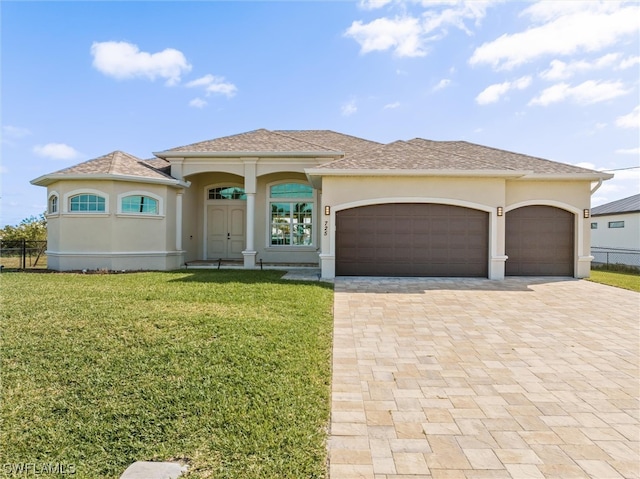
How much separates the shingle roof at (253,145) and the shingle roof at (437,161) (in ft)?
7.20

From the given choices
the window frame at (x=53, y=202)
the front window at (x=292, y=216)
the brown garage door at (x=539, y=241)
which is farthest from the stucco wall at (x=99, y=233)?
the brown garage door at (x=539, y=241)

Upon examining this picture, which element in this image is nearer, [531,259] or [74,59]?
[74,59]

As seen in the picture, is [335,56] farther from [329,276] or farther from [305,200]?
[329,276]

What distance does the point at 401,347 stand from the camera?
458cm

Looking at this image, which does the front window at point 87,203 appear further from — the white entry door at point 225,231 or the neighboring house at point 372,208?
the white entry door at point 225,231

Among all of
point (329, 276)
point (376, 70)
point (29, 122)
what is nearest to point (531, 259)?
point (329, 276)

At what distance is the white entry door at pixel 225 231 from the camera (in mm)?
14203

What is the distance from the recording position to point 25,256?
13266mm

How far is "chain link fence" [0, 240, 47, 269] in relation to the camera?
1258 cm

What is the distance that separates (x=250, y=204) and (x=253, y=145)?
2.37 m

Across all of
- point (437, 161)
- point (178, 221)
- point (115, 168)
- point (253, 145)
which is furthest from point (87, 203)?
point (437, 161)

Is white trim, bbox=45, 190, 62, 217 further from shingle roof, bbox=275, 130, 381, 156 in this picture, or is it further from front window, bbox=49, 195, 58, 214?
shingle roof, bbox=275, 130, 381, 156

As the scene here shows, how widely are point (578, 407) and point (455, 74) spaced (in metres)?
11.3

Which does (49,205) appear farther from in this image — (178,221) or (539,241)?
(539,241)
